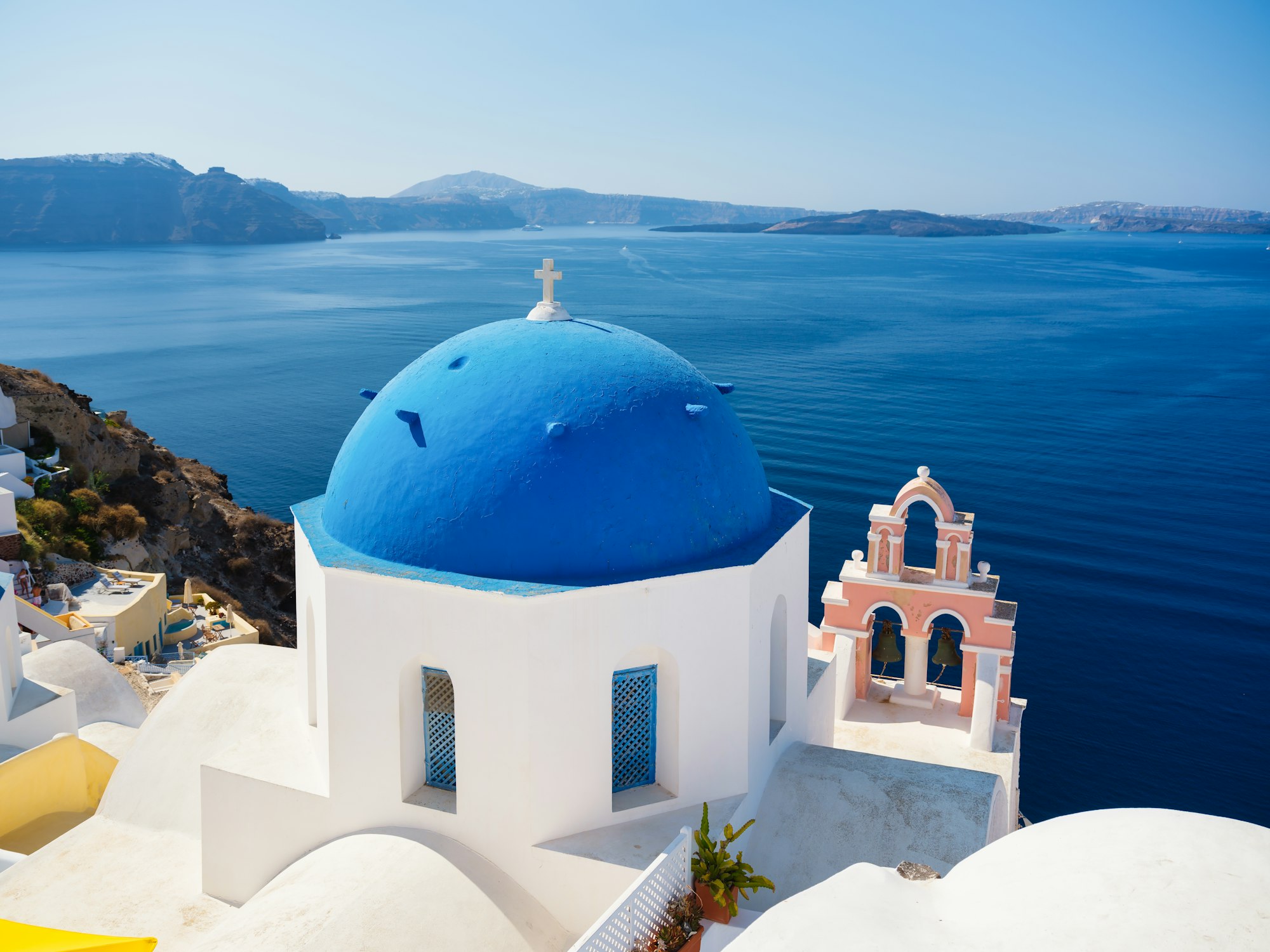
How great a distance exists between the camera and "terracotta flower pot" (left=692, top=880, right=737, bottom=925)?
7254 mm

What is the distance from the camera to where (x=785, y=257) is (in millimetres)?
149750

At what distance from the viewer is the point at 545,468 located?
25.3ft

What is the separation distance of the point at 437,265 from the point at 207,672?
127m

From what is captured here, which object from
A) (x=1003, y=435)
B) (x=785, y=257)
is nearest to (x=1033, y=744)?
(x=1003, y=435)

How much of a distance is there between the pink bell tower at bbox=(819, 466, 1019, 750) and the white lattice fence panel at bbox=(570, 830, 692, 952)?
19.4 feet

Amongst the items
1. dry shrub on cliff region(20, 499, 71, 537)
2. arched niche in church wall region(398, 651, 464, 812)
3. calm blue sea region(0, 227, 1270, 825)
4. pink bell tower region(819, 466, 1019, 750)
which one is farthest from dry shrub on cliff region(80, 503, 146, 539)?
arched niche in church wall region(398, 651, 464, 812)

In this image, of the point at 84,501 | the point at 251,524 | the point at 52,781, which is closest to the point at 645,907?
the point at 52,781

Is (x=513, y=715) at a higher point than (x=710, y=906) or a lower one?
higher

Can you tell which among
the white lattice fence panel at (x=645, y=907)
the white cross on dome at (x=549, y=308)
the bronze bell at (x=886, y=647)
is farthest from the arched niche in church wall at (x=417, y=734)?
the bronze bell at (x=886, y=647)

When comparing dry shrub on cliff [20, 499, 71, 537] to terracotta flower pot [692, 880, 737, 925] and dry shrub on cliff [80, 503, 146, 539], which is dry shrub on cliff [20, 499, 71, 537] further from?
terracotta flower pot [692, 880, 737, 925]

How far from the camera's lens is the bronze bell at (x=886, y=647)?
12962mm

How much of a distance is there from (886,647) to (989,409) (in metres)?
36.8

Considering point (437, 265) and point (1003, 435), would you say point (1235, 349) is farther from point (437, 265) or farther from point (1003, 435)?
point (437, 265)

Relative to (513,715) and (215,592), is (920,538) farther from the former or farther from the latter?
(513,715)
